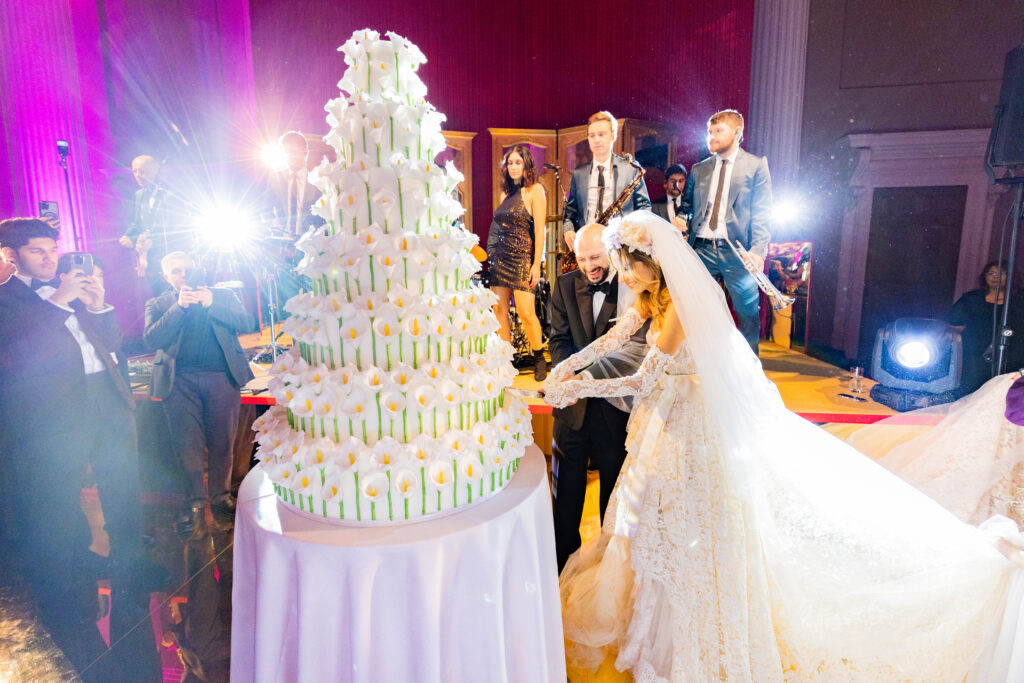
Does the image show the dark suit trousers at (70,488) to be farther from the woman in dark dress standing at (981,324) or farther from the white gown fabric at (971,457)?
the woman in dark dress standing at (981,324)

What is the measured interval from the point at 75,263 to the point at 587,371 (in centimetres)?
265

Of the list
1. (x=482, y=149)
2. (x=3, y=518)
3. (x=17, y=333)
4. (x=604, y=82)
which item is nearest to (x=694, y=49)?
(x=604, y=82)

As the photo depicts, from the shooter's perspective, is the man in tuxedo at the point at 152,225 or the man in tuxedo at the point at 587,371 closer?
the man in tuxedo at the point at 587,371

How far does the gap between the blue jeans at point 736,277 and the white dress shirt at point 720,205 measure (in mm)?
92

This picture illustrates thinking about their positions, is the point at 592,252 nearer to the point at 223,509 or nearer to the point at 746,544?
the point at 746,544

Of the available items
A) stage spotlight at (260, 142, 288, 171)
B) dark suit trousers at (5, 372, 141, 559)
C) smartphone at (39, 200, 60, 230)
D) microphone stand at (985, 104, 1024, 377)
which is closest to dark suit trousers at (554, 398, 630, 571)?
dark suit trousers at (5, 372, 141, 559)

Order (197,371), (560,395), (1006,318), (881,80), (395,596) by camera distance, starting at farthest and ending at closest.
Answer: (881,80), (1006,318), (197,371), (560,395), (395,596)

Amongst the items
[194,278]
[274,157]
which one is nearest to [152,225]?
[194,278]

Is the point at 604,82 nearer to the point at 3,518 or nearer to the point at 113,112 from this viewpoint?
the point at 113,112

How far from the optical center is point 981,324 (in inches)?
182

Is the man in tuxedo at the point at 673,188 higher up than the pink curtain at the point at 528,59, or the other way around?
the pink curtain at the point at 528,59

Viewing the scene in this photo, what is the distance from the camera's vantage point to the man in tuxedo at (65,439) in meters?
2.70

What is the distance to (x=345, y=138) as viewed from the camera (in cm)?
154

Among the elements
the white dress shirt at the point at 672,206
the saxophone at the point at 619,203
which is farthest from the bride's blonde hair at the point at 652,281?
the white dress shirt at the point at 672,206
